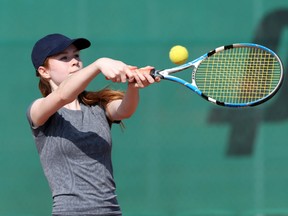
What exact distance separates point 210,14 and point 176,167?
101 cm

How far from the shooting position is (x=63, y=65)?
309 cm

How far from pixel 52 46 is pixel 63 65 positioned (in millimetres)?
86

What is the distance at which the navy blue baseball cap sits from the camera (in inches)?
121

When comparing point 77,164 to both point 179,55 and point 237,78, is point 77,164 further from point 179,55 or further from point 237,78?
point 237,78

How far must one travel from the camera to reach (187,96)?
5.04 metres

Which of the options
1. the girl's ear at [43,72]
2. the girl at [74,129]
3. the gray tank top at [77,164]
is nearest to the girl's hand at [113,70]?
the girl at [74,129]

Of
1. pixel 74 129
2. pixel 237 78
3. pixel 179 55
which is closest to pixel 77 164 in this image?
pixel 74 129

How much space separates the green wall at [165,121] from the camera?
4.90 meters

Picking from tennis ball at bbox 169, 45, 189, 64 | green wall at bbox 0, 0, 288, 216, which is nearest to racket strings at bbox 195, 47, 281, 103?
tennis ball at bbox 169, 45, 189, 64

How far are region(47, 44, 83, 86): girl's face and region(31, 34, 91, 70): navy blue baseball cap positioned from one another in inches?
1.0

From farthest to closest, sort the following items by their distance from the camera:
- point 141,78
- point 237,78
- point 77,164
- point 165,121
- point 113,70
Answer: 1. point 165,121
2. point 237,78
3. point 77,164
4. point 141,78
5. point 113,70

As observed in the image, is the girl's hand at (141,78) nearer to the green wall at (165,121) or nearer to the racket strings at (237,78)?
the racket strings at (237,78)

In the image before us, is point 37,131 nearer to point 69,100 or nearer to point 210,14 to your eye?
point 69,100

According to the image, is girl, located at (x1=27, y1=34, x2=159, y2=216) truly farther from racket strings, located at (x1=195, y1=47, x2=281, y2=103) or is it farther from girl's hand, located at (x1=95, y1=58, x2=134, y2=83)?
racket strings, located at (x1=195, y1=47, x2=281, y2=103)
